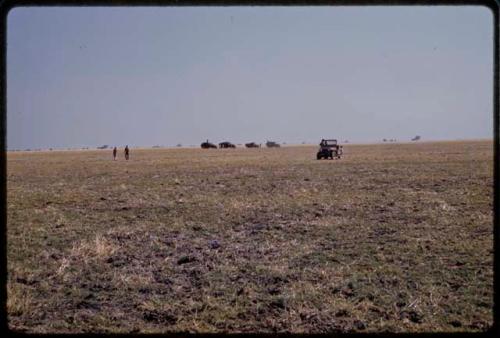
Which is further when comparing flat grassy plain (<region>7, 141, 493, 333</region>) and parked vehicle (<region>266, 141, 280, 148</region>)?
parked vehicle (<region>266, 141, 280, 148</region>)

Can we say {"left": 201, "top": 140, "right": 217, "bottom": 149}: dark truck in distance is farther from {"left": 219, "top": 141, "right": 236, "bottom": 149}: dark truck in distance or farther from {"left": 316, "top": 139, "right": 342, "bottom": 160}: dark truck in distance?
{"left": 316, "top": 139, "right": 342, "bottom": 160}: dark truck in distance

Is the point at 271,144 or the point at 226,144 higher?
the point at 226,144

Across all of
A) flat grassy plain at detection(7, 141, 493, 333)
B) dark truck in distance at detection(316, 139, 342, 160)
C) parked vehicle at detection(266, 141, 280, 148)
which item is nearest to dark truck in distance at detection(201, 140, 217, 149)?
parked vehicle at detection(266, 141, 280, 148)

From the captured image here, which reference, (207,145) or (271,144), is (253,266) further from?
(271,144)

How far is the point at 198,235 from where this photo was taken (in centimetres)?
1017

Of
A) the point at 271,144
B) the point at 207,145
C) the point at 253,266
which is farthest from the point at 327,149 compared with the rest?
the point at 271,144

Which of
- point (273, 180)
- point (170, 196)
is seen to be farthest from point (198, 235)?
point (273, 180)

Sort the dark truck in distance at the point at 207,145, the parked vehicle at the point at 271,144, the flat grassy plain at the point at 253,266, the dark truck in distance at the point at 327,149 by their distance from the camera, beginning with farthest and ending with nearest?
1. the parked vehicle at the point at 271,144
2. the dark truck in distance at the point at 207,145
3. the dark truck in distance at the point at 327,149
4. the flat grassy plain at the point at 253,266

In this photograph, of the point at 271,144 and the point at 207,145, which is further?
the point at 271,144

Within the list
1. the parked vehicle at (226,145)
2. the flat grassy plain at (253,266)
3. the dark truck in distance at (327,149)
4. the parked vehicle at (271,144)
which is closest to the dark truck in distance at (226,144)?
the parked vehicle at (226,145)

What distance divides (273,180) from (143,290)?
16404mm

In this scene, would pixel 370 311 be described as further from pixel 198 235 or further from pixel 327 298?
pixel 198 235

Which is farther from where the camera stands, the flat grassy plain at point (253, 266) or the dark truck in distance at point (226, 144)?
the dark truck in distance at point (226, 144)

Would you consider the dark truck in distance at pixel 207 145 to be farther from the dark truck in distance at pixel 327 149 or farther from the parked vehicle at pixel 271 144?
the dark truck in distance at pixel 327 149
